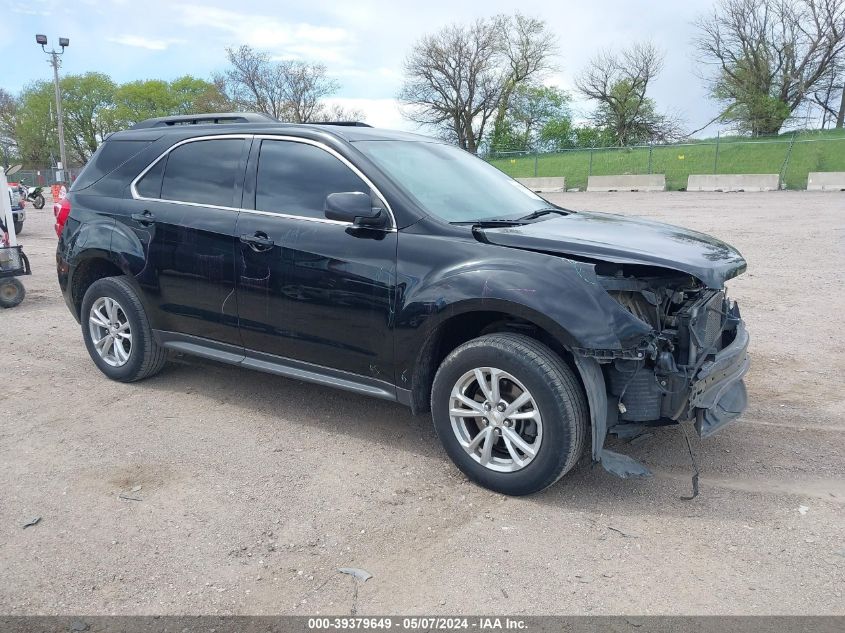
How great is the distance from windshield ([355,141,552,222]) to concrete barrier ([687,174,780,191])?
83.9 ft

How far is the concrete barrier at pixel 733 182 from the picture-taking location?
27.1 metres

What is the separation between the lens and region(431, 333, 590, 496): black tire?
3.40 m

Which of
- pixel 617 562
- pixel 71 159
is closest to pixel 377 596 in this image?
pixel 617 562

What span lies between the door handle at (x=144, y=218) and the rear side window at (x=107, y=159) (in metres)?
0.57

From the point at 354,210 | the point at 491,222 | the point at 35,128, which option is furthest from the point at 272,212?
the point at 35,128

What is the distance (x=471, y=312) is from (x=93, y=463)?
241 cm

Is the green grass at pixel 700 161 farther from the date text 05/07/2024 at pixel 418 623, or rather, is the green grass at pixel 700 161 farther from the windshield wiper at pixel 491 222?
the date text 05/07/2024 at pixel 418 623

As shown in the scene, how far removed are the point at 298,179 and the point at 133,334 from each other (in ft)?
6.18

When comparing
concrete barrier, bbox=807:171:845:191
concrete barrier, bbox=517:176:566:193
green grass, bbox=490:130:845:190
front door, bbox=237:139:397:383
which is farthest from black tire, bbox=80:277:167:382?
concrete barrier, bbox=517:176:566:193

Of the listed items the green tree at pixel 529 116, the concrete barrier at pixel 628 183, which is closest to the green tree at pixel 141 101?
the green tree at pixel 529 116

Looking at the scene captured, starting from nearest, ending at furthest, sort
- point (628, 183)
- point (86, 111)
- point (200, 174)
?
1. point (200, 174)
2. point (628, 183)
3. point (86, 111)

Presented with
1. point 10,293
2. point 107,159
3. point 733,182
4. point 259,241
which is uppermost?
point 733,182

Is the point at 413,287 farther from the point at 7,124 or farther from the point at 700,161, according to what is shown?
the point at 7,124

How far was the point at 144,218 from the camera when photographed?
16.5ft
